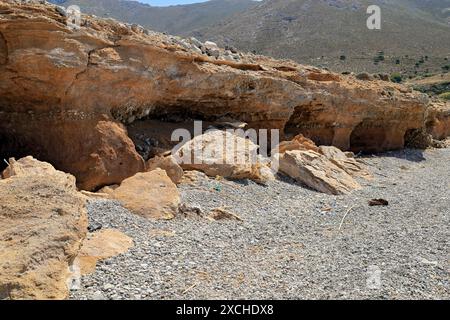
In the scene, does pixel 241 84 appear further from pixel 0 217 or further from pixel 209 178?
pixel 0 217

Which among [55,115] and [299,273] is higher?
[55,115]

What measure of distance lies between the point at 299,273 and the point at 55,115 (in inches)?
257

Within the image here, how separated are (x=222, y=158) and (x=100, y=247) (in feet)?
18.5

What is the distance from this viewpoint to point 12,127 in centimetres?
966

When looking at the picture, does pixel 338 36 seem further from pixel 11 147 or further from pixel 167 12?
pixel 167 12

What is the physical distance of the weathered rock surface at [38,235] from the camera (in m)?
4.45

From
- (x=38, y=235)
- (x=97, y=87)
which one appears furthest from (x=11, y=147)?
(x=38, y=235)

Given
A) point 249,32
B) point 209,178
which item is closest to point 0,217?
point 209,178

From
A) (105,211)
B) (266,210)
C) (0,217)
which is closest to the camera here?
(0,217)

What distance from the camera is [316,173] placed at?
12.0m

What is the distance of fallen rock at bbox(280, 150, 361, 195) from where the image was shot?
463 inches

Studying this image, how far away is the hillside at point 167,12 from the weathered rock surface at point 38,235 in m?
89.2

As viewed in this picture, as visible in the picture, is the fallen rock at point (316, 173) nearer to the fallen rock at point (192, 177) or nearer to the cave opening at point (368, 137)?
the fallen rock at point (192, 177)

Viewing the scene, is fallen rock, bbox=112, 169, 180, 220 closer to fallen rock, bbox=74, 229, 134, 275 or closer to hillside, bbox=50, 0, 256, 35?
fallen rock, bbox=74, 229, 134, 275
